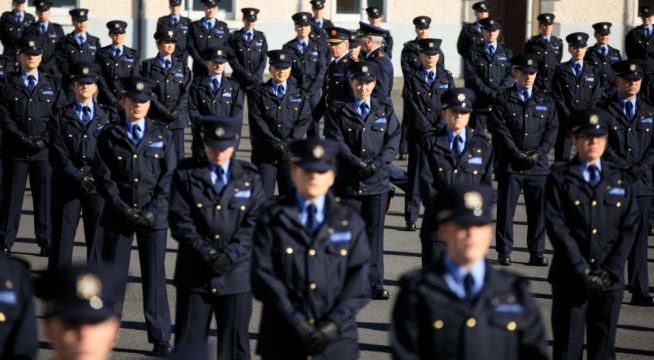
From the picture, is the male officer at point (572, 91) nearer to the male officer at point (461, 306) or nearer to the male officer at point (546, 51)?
the male officer at point (546, 51)

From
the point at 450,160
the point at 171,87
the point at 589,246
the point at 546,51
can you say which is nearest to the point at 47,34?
the point at 171,87

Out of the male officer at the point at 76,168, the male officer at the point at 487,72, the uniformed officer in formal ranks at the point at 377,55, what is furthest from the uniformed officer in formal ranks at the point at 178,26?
the male officer at the point at 76,168

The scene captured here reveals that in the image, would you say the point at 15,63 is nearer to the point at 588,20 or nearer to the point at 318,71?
the point at 318,71

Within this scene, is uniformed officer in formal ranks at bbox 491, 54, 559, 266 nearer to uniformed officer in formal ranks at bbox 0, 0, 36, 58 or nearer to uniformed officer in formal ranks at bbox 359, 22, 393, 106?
uniformed officer in formal ranks at bbox 359, 22, 393, 106

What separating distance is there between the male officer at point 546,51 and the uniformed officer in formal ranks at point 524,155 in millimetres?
4034

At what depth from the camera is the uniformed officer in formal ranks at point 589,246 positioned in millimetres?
8281

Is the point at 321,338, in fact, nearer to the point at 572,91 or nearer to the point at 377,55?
the point at 377,55

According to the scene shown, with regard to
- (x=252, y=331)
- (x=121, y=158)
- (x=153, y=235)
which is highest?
(x=121, y=158)

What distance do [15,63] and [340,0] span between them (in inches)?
533

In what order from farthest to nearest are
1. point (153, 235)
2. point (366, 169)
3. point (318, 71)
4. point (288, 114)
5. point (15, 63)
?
point (318, 71)
point (15, 63)
point (288, 114)
point (366, 169)
point (153, 235)

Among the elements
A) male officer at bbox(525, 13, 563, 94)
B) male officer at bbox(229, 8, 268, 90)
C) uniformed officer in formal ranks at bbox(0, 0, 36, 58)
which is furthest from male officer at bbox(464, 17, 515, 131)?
uniformed officer in formal ranks at bbox(0, 0, 36, 58)

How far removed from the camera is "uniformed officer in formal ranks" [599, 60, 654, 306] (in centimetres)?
1109

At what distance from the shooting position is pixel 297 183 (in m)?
7.11

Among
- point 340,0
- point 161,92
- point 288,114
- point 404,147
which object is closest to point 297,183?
point 288,114
